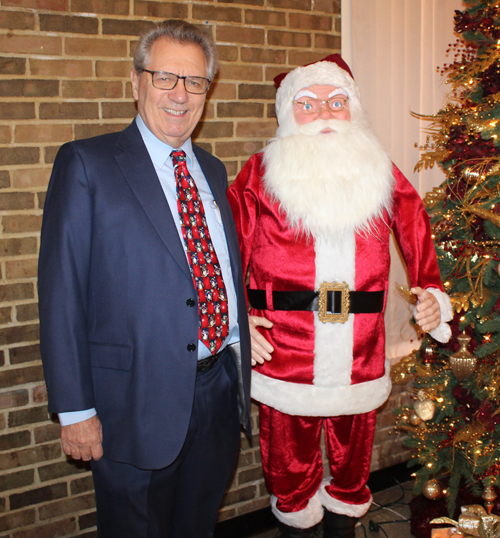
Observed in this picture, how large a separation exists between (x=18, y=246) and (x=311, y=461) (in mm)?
1598

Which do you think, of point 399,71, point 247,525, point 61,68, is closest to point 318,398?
point 247,525

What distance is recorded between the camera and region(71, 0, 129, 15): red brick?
6.93 feet

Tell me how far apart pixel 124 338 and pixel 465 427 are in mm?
1773

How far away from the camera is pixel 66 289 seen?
148 cm

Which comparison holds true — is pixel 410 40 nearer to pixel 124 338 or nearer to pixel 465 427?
pixel 465 427

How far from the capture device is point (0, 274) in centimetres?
213

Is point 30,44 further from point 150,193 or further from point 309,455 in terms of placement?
point 309,455

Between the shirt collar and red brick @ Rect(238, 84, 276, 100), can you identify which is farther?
red brick @ Rect(238, 84, 276, 100)

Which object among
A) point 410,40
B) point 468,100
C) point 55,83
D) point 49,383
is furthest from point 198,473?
point 410,40

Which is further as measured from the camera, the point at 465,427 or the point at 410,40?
the point at 410,40

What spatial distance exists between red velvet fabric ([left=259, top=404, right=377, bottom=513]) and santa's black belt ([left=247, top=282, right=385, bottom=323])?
494mm

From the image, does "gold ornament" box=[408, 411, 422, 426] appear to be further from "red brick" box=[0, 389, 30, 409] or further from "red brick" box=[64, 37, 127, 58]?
"red brick" box=[64, 37, 127, 58]

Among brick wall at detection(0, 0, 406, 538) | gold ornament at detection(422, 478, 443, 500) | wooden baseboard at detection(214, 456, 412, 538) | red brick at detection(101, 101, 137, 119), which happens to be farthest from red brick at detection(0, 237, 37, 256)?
gold ornament at detection(422, 478, 443, 500)

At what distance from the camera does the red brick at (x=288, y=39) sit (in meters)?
2.53
